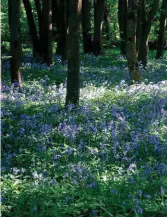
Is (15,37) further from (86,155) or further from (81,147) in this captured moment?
(86,155)

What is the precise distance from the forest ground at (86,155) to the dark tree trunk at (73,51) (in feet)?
1.14

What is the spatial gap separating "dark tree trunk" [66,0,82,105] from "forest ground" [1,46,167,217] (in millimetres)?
346

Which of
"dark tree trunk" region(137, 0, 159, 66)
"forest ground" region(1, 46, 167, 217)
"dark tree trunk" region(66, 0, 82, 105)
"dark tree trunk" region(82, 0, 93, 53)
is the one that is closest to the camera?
"forest ground" region(1, 46, 167, 217)

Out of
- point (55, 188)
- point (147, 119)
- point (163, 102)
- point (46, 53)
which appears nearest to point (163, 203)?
point (55, 188)

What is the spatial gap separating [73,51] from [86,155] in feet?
9.32

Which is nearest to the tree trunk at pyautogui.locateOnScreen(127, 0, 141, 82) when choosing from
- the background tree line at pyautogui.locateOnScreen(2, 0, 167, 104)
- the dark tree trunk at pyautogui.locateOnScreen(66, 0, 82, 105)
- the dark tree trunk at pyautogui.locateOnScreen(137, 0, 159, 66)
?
the background tree line at pyautogui.locateOnScreen(2, 0, 167, 104)

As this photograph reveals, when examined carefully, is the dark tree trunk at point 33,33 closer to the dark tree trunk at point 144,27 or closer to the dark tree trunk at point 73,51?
the dark tree trunk at point 144,27

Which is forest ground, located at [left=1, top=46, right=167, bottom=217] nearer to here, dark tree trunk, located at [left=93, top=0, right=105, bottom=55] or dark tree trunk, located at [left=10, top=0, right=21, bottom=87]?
dark tree trunk, located at [left=10, top=0, right=21, bottom=87]

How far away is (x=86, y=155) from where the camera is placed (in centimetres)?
637

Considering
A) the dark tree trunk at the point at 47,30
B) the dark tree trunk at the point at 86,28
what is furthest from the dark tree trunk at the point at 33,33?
the dark tree trunk at the point at 86,28

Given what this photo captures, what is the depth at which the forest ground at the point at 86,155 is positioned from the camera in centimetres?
496

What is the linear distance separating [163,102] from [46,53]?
28.7ft

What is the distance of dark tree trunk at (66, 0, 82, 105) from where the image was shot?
329 inches

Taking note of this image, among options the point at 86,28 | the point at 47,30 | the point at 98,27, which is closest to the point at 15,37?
the point at 47,30
